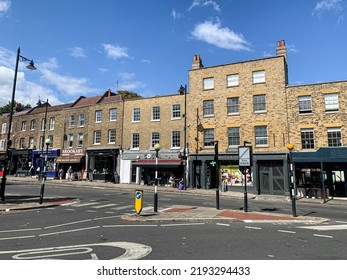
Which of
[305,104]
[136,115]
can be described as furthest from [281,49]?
[136,115]

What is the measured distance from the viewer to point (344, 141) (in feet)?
74.5

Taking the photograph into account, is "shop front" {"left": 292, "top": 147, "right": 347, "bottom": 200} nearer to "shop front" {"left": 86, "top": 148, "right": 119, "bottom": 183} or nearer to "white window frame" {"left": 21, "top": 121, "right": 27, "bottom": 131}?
"shop front" {"left": 86, "top": 148, "right": 119, "bottom": 183}

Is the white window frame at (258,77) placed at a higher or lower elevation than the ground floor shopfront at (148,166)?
higher

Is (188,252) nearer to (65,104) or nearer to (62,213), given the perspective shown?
(62,213)

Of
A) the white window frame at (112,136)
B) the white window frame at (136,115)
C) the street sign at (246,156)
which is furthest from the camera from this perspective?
the white window frame at (112,136)

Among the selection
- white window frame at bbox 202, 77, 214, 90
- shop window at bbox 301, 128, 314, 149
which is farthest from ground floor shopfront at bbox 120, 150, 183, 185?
shop window at bbox 301, 128, 314, 149

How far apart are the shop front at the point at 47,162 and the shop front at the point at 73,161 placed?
878 mm

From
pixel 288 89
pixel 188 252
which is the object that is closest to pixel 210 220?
pixel 188 252

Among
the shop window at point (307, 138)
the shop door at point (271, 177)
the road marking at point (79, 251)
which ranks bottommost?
the road marking at point (79, 251)

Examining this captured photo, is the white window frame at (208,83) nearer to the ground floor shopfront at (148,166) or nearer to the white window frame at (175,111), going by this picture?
the white window frame at (175,111)

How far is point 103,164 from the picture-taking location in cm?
3431

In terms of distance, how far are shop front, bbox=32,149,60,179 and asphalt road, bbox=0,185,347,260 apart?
2785 cm

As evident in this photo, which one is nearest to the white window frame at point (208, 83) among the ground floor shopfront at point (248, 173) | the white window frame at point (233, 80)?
the white window frame at point (233, 80)

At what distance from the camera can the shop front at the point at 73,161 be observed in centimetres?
3500
